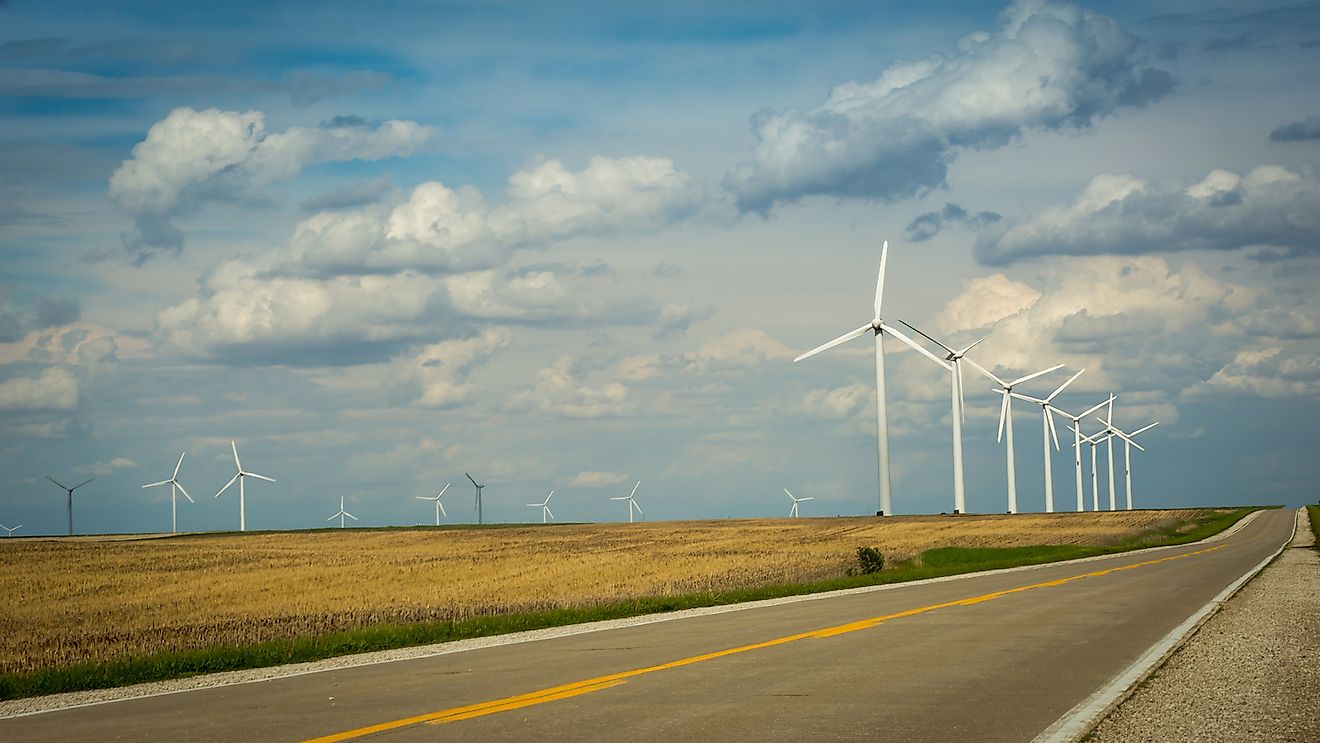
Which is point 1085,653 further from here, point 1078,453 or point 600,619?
point 1078,453

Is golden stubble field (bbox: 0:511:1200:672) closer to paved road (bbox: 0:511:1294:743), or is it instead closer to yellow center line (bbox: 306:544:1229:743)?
paved road (bbox: 0:511:1294:743)

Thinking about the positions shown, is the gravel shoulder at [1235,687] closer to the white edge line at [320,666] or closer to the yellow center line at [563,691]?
the yellow center line at [563,691]

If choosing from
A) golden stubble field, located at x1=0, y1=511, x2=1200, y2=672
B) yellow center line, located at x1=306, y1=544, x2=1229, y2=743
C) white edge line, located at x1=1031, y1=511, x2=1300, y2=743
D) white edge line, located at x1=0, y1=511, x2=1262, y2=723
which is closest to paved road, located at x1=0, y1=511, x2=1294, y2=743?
yellow center line, located at x1=306, y1=544, x2=1229, y2=743

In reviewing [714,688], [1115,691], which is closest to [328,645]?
[714,688]

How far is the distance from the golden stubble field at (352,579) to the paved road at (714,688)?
23.3ft

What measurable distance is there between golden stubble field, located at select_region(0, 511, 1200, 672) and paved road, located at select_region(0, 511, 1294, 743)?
7.09 meters

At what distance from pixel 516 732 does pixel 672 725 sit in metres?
1.49

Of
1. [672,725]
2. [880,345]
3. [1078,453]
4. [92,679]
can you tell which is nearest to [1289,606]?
[672,725]

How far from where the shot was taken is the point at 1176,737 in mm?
10867

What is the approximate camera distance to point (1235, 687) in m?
13.8

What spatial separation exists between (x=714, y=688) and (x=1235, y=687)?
5937 millimetres

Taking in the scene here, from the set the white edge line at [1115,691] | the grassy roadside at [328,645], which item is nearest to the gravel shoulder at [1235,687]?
the white edge line at [1115,691]

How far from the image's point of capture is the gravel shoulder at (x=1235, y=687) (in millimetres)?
11203

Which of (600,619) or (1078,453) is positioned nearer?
(600,619)
